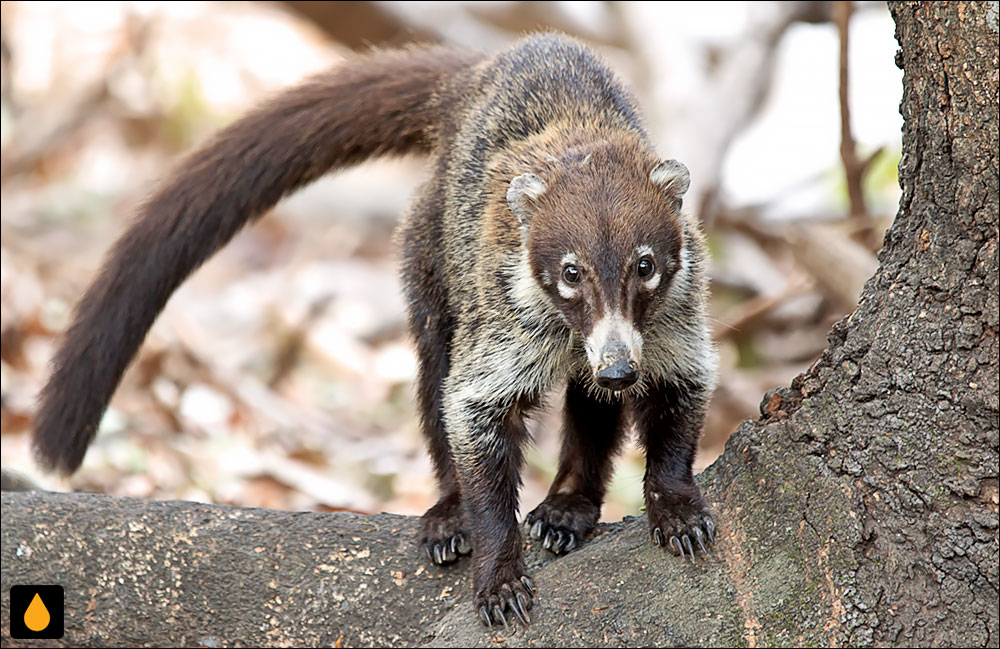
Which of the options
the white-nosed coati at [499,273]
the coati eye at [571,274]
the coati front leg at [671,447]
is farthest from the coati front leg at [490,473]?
the coati eye at [571,274]

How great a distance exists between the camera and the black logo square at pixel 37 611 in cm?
401

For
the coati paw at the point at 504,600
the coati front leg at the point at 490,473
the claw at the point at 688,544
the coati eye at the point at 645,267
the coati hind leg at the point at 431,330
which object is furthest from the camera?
the coati hind leg at the point at 431,330

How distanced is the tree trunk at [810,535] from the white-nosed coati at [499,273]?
177 mm

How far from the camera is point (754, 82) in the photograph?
8.31 metres

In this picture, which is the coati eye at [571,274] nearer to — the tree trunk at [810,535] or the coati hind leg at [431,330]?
the tree trunk at [810,535]

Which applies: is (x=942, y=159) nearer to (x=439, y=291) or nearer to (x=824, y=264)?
(x=439, y=291)

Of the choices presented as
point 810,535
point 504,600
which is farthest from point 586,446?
point 810,535

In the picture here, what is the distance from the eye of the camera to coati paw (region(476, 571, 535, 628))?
351cm

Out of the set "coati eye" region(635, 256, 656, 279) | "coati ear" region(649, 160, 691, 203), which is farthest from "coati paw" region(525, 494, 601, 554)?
"coati ear" region(649, 160, 691, 203)

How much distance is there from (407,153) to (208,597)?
237 centimetres

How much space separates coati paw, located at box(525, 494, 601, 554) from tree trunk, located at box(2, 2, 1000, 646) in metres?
0.08

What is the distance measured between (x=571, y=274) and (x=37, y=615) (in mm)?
2355

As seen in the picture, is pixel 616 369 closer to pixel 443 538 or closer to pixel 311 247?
pixel 443 538

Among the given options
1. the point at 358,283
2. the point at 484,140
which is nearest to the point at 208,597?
the point at 484,140
